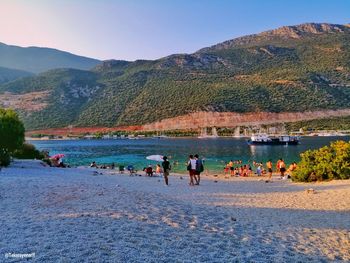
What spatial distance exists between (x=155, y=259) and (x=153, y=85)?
150598 mm

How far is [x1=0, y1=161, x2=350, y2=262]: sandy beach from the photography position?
7.58m

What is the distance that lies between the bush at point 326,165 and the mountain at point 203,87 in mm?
107382

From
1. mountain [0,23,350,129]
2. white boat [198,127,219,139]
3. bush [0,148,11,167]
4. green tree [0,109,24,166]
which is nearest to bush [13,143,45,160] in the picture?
green tree [0,109,24,166]

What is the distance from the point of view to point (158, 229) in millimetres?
9281

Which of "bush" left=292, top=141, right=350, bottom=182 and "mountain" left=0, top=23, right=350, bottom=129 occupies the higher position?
"mountain" left=0, top=23, right=350, bottom=129

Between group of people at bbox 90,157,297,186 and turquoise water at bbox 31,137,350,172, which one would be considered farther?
turquoise water at bbox 31,137,350,172

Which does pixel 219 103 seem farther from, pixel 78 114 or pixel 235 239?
pixel 235 239

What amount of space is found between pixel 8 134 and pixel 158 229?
23593mm

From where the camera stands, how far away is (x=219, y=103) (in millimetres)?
137000

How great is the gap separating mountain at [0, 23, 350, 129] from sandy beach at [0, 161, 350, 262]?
122108 mm

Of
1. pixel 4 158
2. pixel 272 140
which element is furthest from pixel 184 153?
pixel 4 158

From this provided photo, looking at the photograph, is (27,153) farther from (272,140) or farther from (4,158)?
(272,140)

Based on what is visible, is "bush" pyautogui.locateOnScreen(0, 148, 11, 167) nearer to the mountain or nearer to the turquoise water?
the turquoise water

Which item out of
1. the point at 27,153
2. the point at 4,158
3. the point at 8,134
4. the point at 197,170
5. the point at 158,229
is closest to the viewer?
Answer: the point at 158,229
